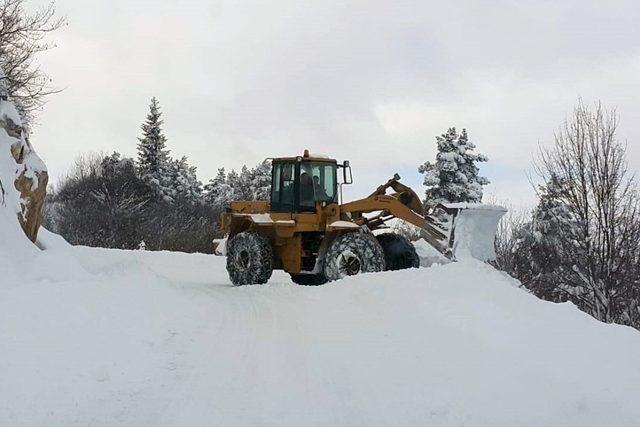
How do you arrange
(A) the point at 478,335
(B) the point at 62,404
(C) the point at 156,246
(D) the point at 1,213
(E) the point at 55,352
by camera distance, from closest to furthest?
(B) the point at 62,404
(E) the point at 55,352
(A) the point at 478,335
(D) the point at 1,213
(C) the point at 156,246

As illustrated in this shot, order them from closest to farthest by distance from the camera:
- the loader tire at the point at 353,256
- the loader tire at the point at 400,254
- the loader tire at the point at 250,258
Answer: the loader tire at the point at 353,256, the loader tire at the point at 400,254, the loader tire at the point at 250,258

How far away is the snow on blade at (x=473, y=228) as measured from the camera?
12555 millimetres

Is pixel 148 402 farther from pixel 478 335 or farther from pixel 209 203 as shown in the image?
pixel 209 203

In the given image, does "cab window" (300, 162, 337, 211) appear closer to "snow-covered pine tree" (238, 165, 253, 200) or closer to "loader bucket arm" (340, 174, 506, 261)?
"loader bucket arm" (340, 174, 506, 261)

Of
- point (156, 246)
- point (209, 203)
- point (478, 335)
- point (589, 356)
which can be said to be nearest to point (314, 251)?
point (478, 335)

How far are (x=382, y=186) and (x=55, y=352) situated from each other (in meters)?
9.75

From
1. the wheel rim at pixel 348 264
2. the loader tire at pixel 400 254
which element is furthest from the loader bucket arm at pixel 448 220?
the wheel rim at pixel 348 264

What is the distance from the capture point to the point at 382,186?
1428 cm

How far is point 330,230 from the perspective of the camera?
43.0 feet

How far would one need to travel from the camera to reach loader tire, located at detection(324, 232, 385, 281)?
1224cm

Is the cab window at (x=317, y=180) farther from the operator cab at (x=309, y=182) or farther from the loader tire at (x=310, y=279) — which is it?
the loader tire at (x=310, y=279)

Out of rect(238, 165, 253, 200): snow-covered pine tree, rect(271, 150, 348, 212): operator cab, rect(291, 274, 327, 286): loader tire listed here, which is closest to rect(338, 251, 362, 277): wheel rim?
rect(291, 274, 327, 286): loader tire

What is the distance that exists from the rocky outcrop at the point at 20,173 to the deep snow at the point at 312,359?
1.91 m

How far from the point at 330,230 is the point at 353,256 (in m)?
0.94
